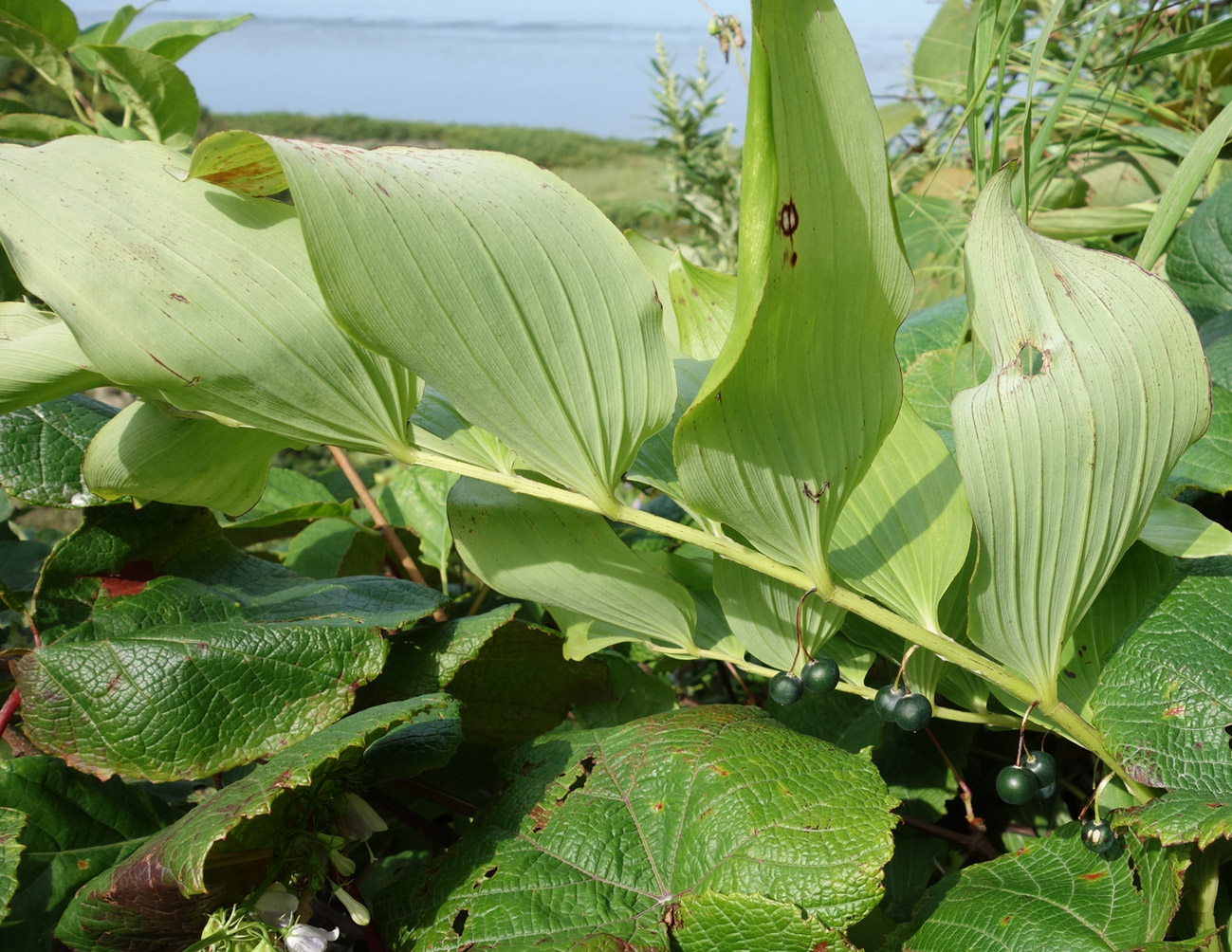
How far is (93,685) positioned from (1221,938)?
0.59 meters

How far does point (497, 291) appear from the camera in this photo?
1.31 ft

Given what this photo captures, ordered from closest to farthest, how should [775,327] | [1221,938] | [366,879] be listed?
1. [775,327]
2. [1221,938]
3. [366,879]

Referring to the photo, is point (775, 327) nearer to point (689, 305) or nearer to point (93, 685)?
point (689, 305)

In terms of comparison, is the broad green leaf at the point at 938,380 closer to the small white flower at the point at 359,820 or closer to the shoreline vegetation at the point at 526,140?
the small white flower at the point at 359,820

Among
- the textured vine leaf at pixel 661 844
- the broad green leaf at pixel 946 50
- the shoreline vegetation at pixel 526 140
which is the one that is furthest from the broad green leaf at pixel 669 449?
the shoreline vegetation at pixel 526 140

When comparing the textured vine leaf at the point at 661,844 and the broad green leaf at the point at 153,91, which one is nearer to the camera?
the textured vine leaf at the point at 661,844

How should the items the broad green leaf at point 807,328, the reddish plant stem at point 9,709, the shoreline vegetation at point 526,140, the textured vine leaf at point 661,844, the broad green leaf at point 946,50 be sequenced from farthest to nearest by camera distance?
the shoreline vegetation at point 526,140
the broad green leaf at point 946,50
the reddish plant stem at point 9,709
the textured vine leaf at point 661,844
the broad green leaf at point 807,328

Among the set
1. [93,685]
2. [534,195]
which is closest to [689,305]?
[534,195]

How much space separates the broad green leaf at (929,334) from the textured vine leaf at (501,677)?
372mm

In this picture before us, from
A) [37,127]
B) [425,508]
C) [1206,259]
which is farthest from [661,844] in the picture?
[37,127]

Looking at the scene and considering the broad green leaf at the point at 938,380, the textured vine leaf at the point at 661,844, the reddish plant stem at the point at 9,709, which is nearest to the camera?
the textured vine leaf at the point at 661,844

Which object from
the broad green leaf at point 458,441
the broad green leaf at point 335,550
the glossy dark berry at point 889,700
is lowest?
the broad green leaf at point 335,550

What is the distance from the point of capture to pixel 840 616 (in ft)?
1.69

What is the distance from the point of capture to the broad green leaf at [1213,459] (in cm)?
59
